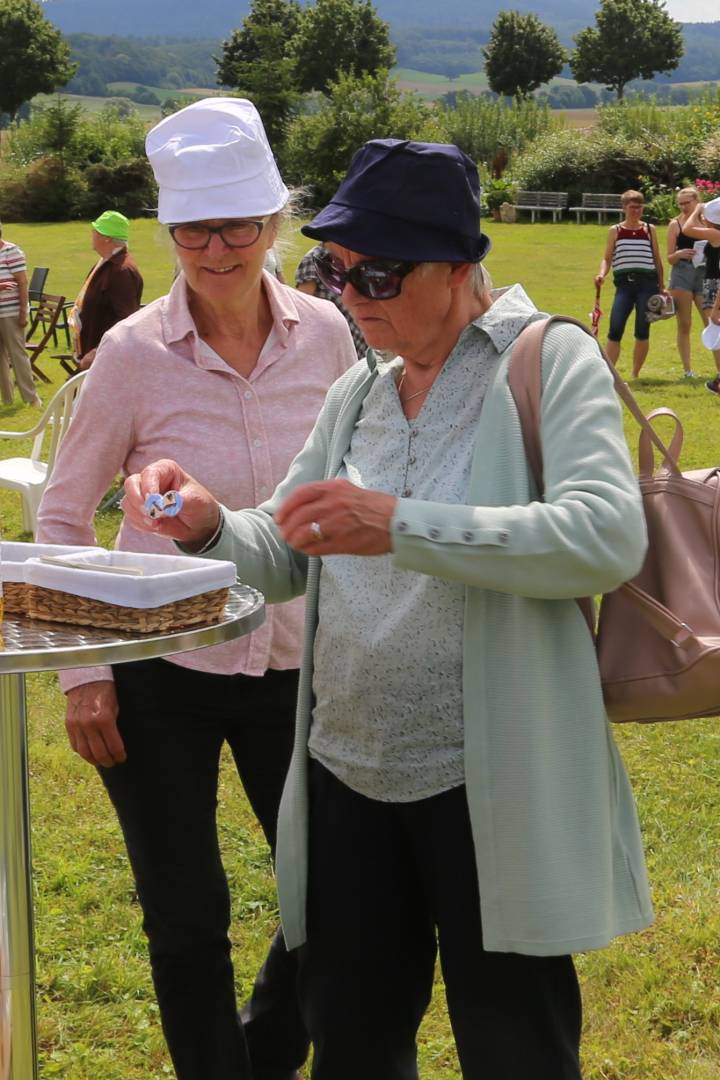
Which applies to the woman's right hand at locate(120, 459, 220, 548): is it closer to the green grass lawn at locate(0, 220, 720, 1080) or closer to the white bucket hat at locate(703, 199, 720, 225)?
the green grass lawn at locate(0, 220, 720, 1080)

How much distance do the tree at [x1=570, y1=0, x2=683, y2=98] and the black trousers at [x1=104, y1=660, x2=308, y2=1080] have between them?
9388 cm

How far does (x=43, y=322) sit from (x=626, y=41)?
3226 inches

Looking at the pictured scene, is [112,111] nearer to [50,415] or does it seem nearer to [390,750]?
→ [50,415]

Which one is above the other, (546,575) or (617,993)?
(546,575)

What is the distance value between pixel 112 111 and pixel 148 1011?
162ft

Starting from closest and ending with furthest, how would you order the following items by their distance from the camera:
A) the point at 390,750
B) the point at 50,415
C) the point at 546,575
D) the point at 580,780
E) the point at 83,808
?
the point at 546,575 < the point at 580,780 < the point at 390,750 < the point at 83,808 < the point at 50,415

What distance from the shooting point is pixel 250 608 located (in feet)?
6.25

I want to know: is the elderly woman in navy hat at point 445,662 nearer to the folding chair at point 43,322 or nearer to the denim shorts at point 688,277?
the denim shorts at point 688,277

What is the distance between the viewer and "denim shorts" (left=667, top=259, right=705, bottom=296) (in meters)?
14.3

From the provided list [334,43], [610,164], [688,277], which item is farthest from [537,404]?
[334,43]

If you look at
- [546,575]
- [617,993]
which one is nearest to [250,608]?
[546,575]

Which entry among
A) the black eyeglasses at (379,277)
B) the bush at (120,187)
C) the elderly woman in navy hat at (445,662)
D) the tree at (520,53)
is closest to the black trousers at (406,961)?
the elderly woman in navy hat at (445,662)

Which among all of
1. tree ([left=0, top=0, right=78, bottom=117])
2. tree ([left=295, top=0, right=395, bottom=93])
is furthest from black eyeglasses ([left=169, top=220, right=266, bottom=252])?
tree ([left=0, top=0, right=78, bottom=117])

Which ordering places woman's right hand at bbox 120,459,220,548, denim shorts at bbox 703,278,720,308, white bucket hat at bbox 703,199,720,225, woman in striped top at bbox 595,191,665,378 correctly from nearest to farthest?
woman's right hand at bbox 120,459,220,548, white bucket hat at bbox 703,199,720,225, denim shorts at bbox 703,278,720,308, woman in striped top at bbox 595,191,665,378
